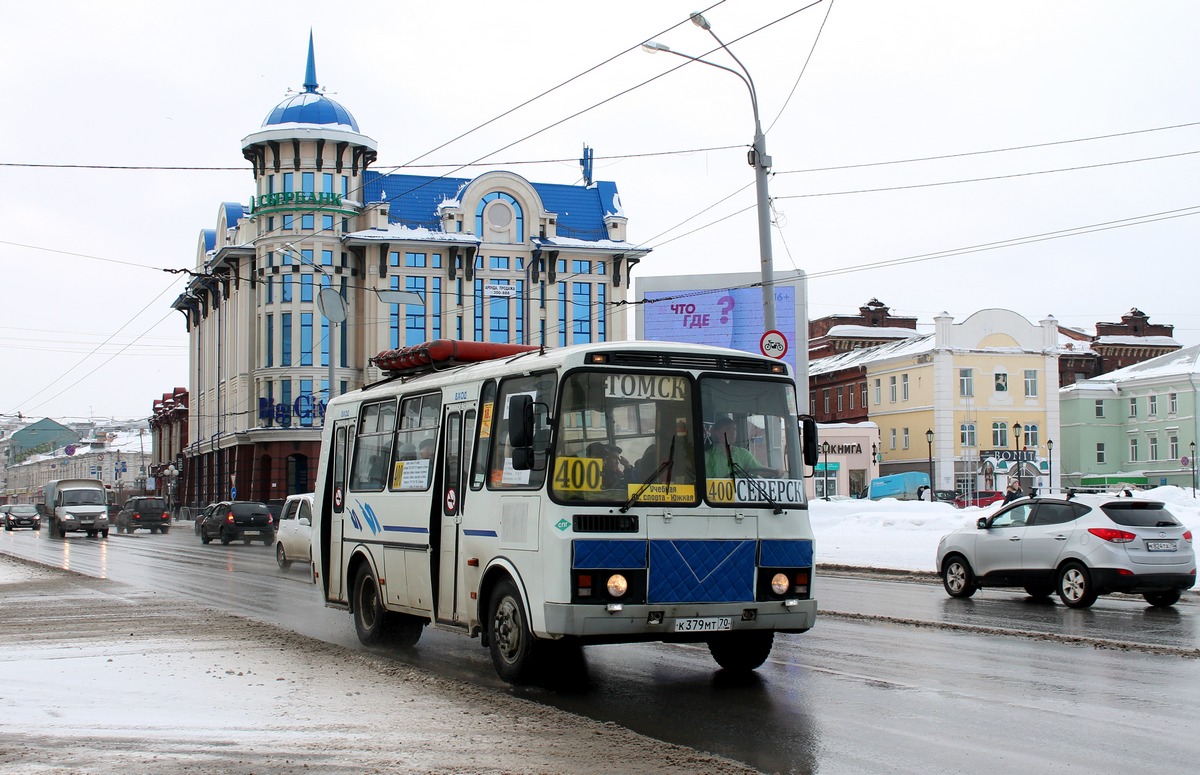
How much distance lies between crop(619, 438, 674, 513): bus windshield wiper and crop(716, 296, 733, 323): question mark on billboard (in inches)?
1782

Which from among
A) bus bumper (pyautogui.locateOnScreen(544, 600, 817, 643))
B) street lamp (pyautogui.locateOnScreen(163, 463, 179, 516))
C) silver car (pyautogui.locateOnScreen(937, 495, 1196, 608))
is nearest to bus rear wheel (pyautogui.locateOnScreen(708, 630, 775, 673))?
bus bumper (pyautogui.locateOnScreen(544, 600, 817, 643))

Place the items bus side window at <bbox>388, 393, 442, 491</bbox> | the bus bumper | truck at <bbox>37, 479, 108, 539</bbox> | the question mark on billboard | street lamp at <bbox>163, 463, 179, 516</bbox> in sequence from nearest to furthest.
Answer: the bus bumper → bus side window at <bbox>388, 393, 442, 491</bbox> → truck at <bbox>37, 479, 108, 539</bbox> → the question mark on billboard → street lamp at <bbox>163, 463, 179, 516</bbox>

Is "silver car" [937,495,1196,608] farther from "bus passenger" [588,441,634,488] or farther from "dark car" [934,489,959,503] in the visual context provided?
"dark car" [934,489,959,503]

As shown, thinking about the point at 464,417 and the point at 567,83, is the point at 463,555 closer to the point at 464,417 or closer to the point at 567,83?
the point at 464,417

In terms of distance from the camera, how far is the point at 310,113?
66.3 m

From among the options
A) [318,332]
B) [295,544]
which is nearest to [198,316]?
[318,332]

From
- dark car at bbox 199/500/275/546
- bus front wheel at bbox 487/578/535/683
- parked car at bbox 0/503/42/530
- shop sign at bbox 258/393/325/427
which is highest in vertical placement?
shop sign at bbox 258/393/325/427

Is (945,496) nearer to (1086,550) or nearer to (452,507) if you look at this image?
(1086,550)

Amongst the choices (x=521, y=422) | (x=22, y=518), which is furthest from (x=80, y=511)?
(x=521, y=422)

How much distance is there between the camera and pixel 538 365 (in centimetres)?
1047

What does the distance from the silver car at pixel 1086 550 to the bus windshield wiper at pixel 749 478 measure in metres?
8.58

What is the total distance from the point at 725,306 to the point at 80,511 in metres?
28.1

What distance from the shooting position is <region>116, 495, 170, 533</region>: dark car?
61156 millimetres

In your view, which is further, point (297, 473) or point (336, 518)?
point (297, 473)
